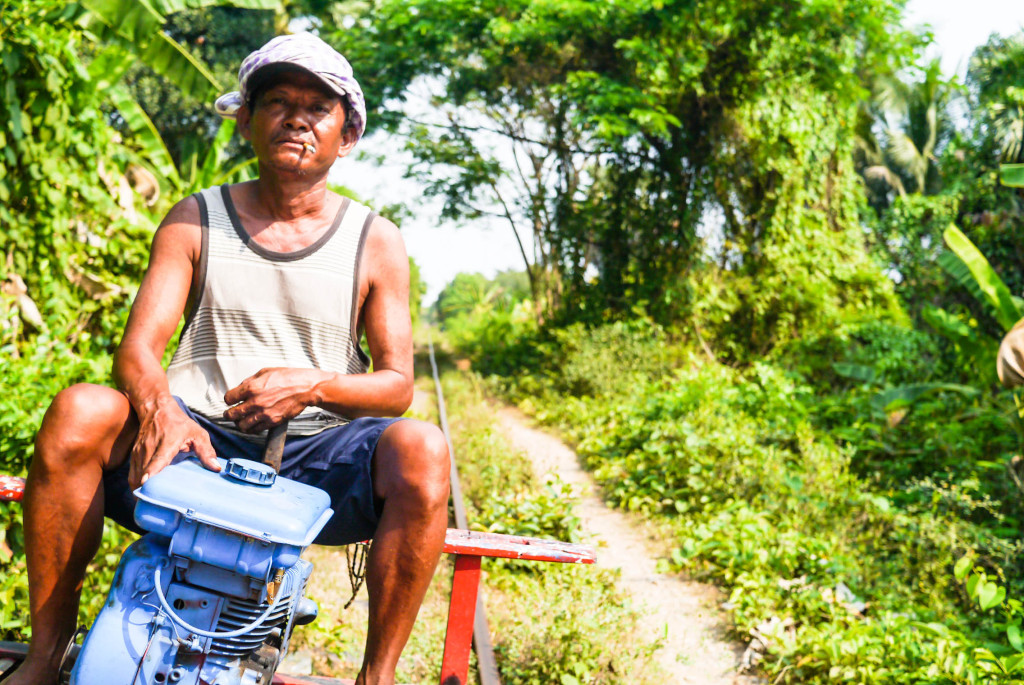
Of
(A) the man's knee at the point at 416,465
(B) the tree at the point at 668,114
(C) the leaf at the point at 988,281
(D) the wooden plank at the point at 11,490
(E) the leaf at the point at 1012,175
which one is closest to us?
(A) the man's knee at the point at 416,465

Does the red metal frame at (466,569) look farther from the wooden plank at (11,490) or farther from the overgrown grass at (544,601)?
the overgrown grass at (544,601)

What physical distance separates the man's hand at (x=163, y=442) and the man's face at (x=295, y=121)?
84 cm

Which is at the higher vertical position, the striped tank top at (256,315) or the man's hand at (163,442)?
the striped tank top at (256,315)

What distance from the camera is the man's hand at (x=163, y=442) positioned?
1.85 metres

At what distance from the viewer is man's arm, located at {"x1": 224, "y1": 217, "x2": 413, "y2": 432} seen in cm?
209

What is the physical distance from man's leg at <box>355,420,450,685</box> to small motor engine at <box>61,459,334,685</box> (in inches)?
12.4

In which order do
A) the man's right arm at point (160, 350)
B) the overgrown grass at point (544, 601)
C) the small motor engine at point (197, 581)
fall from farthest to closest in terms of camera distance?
the overgrown grass at point (544, 601) < the man's right arm at point (160, 350) < the small motor engine at point (197, 581)

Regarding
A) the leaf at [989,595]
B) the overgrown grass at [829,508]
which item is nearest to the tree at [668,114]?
the overgrown grass at [829,508]

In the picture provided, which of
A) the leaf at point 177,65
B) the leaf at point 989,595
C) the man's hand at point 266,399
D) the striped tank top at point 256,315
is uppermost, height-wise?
the leaf at point 177,65

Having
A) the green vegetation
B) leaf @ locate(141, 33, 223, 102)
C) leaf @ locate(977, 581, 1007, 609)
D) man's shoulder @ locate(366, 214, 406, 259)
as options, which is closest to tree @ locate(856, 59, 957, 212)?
the green vegetation

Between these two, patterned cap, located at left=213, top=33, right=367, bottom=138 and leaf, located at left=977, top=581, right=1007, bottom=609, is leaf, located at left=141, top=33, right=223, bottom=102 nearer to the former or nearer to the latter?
patterned cap, located at left=213, top=33, right=367, bottom=138

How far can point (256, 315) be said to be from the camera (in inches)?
94.2

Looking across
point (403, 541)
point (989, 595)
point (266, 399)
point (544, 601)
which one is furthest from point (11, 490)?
point (989, 595)

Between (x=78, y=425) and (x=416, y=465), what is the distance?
2.58ft
